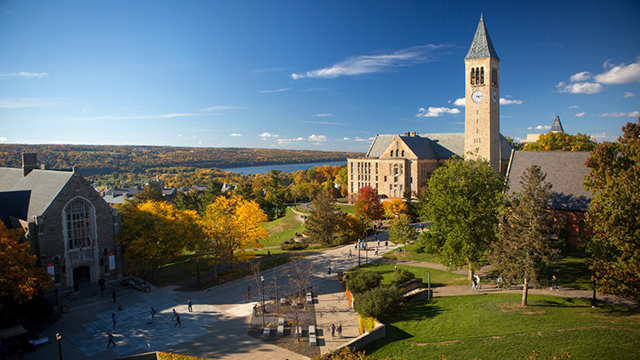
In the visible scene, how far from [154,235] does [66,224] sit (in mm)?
7763

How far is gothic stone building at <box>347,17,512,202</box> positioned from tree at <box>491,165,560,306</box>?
24903 millimetres

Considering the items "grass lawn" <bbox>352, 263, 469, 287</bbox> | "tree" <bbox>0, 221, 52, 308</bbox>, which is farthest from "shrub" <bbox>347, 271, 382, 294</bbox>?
"tree" <bbox>0, 221, 52, 308</bbox>

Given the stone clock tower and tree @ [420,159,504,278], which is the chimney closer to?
tree @ [420,159,504,278]

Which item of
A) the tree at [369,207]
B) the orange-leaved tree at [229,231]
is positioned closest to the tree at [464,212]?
the orange-leaved tree at [229,231]

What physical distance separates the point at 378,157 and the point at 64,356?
209 ft

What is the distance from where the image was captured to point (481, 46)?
56.0 metres

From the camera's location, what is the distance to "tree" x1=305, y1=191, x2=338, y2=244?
157ft

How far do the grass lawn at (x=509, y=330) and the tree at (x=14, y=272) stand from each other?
76.4 ft

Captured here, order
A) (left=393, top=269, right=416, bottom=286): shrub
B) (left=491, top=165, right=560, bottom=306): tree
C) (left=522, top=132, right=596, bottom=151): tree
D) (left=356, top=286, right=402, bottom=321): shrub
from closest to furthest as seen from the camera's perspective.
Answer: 1. (left=491, top=165, right=560, bottom=306): tree
2. (left=356, top=286, right=402, bottom=321): shrub
3. (left=393, top=269, right=416, bottom=286): shrub
4. (left=522, top=132, right=596, bottom=151): tree

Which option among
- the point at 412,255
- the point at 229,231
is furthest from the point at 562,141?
the point at 229,231

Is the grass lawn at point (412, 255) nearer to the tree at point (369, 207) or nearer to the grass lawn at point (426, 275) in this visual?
the grass lawn at point (426, 275)

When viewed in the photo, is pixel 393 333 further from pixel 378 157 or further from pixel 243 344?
pixel 378 157

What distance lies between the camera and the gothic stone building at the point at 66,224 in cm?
3322

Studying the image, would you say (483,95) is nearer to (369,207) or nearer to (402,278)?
(369,207)
